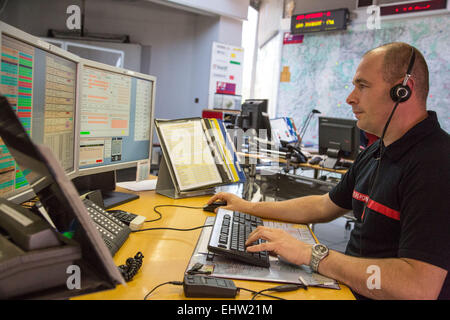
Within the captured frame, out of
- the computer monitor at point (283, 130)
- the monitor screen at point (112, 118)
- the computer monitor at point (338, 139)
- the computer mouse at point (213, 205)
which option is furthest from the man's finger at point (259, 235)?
the computer monitor at point (283, 130)

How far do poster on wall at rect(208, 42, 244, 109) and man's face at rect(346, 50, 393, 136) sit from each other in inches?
195

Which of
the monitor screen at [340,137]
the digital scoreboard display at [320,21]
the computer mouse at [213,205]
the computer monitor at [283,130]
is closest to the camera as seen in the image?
the computer mouse at [213,205]

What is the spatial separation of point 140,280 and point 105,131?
74 cm

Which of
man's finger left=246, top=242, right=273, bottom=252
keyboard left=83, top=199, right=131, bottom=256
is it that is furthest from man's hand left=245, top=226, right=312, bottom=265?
keyboard left=83, top=199, right=131, bottom=256

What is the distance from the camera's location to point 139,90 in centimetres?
150

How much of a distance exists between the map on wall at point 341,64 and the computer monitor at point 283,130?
139 cm

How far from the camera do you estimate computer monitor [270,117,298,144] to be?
414 cm

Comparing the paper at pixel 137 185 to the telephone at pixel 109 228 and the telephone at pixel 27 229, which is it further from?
the telephone at pixel 27 229

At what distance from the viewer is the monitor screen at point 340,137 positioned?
10.9 feet

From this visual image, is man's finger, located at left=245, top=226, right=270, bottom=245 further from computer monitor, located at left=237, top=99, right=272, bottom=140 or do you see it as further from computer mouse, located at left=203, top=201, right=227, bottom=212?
computer monitor, located at left=237, top=99, right=272, bottom=140

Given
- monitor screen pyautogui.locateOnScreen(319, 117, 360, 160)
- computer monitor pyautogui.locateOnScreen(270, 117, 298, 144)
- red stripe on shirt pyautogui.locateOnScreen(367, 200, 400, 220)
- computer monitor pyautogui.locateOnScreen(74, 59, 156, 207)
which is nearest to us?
red stripe on shirt pyautogui.locateOnScreen(367, 200, 400, 220)

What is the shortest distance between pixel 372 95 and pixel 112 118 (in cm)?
96

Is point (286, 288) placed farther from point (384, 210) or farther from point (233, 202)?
point (233, 202)

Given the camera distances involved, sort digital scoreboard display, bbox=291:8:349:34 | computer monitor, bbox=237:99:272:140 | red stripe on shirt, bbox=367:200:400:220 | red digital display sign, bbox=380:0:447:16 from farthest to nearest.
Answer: digital scoreboard display, bbox=291:8:349:34 → red digital display sign, bbox=380:0:447:16 → computer monitor, bbox=237:99:272:140 → red stripe on shirt, bbox=367:200:400:220
